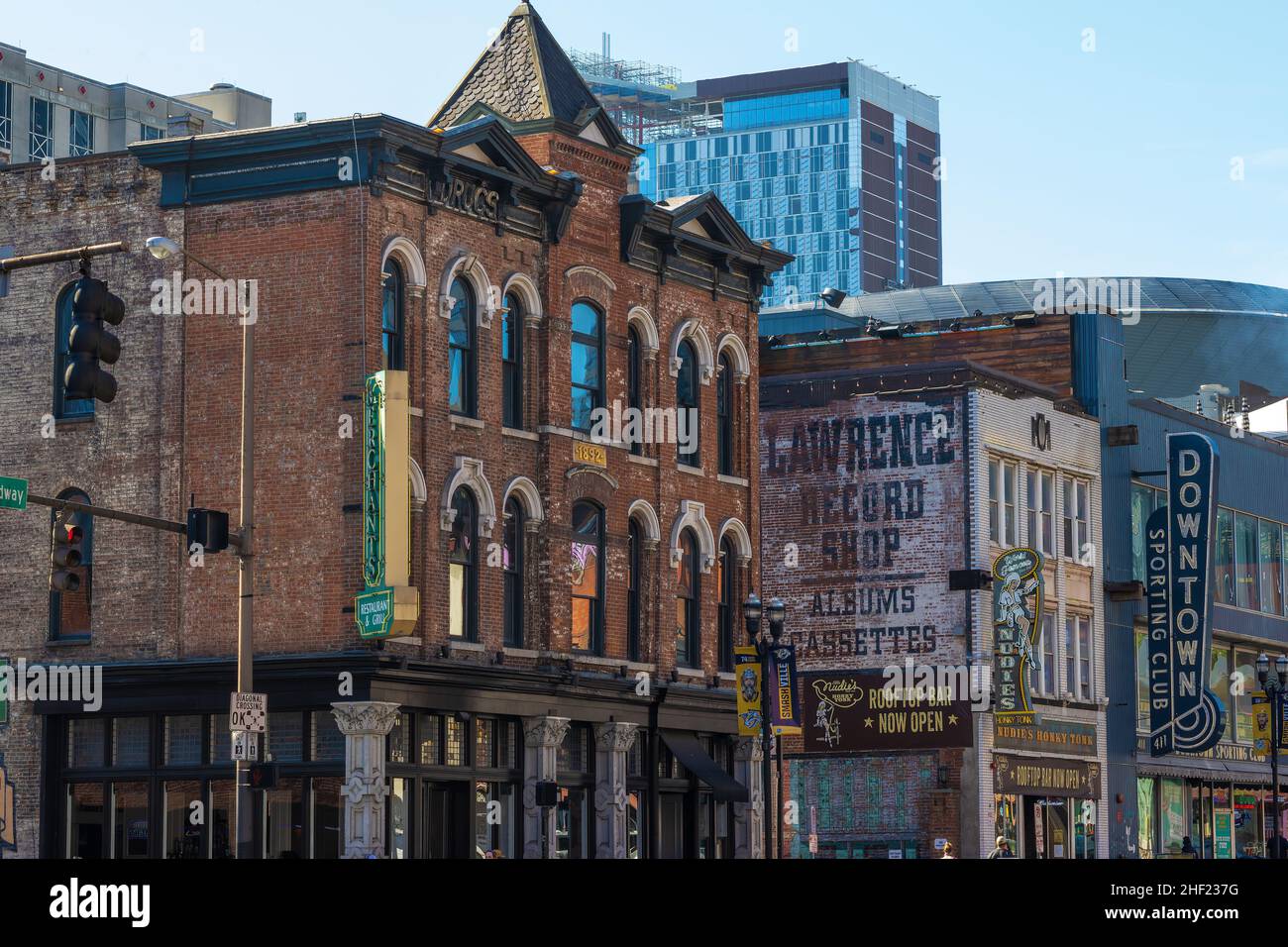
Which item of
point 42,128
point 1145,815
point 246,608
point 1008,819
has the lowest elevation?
point 1145,815

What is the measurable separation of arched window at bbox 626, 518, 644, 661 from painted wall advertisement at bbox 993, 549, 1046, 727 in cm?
1059

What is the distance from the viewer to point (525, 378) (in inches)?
1510

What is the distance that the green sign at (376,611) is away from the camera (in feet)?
106

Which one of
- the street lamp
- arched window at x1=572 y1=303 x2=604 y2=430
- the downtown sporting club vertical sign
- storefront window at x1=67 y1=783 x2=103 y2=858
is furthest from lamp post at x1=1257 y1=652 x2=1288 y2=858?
storefront window at x1=67 y1=783 x2=103 y2=858

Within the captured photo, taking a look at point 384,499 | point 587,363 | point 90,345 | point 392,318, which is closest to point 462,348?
point 392,318

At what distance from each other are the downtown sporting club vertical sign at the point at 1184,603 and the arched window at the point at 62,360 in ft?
93.6

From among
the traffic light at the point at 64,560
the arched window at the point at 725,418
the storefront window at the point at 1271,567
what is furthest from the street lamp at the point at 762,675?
the storefront window at the point at 1271,567

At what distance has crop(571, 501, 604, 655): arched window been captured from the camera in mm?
39312

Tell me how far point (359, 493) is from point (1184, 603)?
26576 millimetres

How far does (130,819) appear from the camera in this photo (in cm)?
3528

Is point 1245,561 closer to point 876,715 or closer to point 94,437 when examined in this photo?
point 876,715

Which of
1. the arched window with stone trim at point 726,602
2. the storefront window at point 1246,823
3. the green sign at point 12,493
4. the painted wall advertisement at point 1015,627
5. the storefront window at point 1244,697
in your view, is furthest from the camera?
the storefront window at point 1244,697

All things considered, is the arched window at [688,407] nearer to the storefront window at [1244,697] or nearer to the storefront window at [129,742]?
the storefront window at [129,742]
